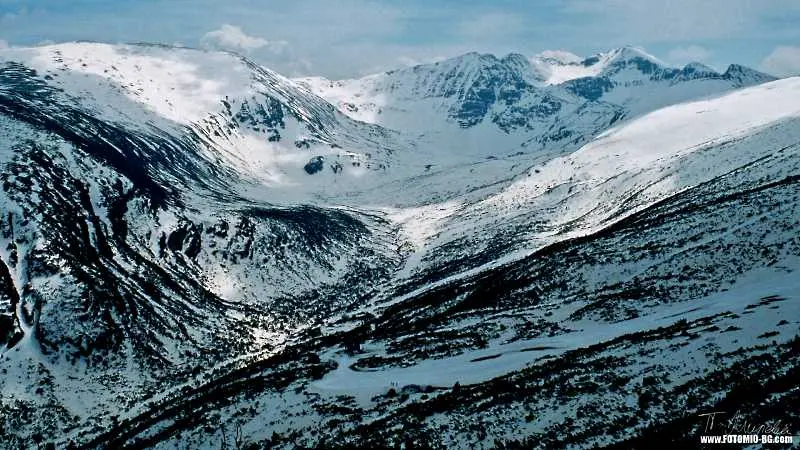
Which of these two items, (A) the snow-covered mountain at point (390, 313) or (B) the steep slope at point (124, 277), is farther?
(B) the steep slope at point (124, 277)

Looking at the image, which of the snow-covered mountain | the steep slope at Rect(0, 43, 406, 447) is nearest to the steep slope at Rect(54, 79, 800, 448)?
the snow-covered mountain

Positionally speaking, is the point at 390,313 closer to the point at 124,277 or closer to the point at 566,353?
the point at 124,277

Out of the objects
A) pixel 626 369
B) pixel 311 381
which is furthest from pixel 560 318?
pixel 311 381

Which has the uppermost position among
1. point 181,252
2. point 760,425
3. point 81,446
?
point 760,425

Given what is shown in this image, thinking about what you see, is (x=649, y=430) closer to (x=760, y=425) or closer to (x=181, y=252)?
(x=760, y=425)

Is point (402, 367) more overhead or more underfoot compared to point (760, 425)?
more underfoot
